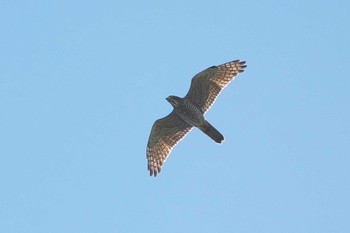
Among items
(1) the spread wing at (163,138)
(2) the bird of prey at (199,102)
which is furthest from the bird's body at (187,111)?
(1) the spread wing at (163,138)

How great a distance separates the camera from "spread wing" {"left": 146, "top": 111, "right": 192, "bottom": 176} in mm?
22594

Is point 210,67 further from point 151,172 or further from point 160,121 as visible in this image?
point 151,172

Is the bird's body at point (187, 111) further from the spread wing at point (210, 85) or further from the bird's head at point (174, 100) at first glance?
the spread wing at point (210, 85)

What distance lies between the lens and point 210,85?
72.2 ft

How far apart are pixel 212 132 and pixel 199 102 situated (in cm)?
117

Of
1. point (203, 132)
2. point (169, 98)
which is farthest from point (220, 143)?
point (169, 98)

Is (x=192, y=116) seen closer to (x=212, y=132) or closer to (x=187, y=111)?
(x=187, y=111)

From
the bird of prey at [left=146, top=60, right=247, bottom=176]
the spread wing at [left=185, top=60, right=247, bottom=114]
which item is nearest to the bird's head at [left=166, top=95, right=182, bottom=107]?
the bird of prey at [left=146, top=60, right=247, bottom=176]

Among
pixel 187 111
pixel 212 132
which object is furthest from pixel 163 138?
pixel 212 132

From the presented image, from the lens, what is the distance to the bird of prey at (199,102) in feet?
71.1

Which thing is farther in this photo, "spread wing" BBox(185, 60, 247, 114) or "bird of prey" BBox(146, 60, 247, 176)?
"spread wing" BBox(185, 60, 247, 114)

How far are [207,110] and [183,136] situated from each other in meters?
1.42

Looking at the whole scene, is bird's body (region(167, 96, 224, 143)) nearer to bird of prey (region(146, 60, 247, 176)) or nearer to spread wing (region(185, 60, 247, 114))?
bird of prey (region(146, 60, 247, 176))

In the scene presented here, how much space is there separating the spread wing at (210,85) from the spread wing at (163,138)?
0.85m
